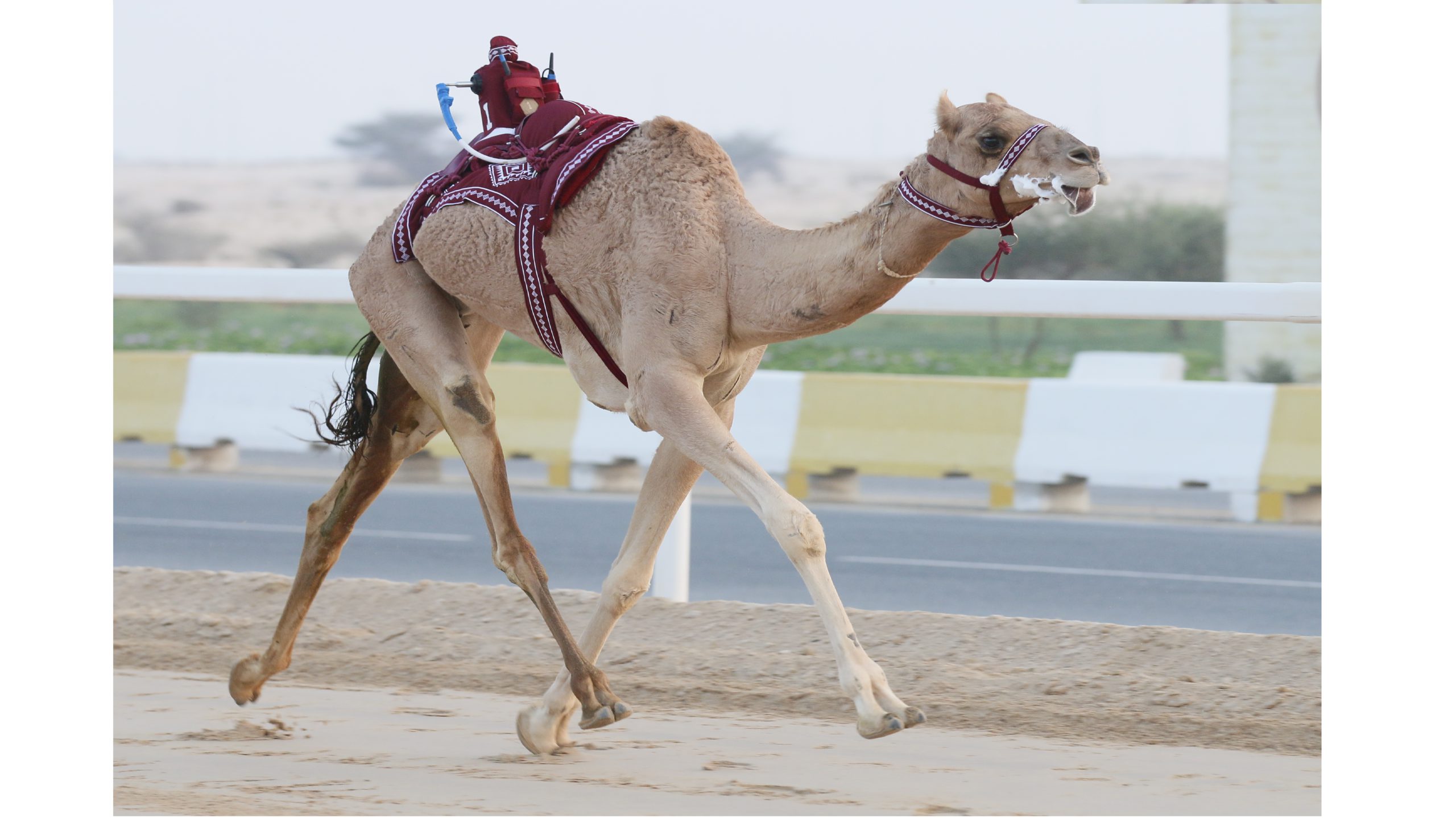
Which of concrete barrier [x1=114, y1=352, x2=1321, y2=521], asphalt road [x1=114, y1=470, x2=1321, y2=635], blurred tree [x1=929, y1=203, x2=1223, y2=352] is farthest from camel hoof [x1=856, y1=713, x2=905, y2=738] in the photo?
blurred tree [x1=929, y1=203, x2=1223, y2=352]

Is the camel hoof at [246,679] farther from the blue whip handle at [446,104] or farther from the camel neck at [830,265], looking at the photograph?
the camel neck at [830,265]

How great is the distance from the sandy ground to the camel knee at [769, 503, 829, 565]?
2.50 feet

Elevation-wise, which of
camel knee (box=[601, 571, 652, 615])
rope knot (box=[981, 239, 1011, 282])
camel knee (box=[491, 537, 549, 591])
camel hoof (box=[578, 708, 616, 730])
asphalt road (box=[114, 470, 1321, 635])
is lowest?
asphalt road (box=[114, 470, 1321, 635])

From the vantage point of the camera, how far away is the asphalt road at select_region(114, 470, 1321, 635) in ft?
30.2

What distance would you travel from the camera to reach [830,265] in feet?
15.1

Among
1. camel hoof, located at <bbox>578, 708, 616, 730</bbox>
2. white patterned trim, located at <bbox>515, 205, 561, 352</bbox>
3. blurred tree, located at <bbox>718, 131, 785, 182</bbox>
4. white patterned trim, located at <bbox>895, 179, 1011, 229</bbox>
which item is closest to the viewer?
white patterned trim, located at <bbox>895, 179, 1011, 229</bbox>

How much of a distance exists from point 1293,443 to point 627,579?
6.34 metres

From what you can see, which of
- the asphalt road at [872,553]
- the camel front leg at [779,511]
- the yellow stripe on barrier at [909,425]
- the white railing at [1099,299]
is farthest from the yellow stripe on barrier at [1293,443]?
the camel front leg at [779,511]

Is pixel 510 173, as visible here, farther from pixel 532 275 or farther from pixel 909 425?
pixel 909 425

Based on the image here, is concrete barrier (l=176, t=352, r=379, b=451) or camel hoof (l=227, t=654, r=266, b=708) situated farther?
concrete barrier (l=176, t=352, r=379, b=451)

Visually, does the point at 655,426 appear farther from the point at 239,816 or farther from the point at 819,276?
the point at 239,816

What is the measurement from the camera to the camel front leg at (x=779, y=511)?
415 cm

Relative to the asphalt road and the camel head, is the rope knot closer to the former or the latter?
the camel head

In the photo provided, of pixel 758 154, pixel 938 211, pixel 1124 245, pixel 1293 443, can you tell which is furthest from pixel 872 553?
pixel 758 154
